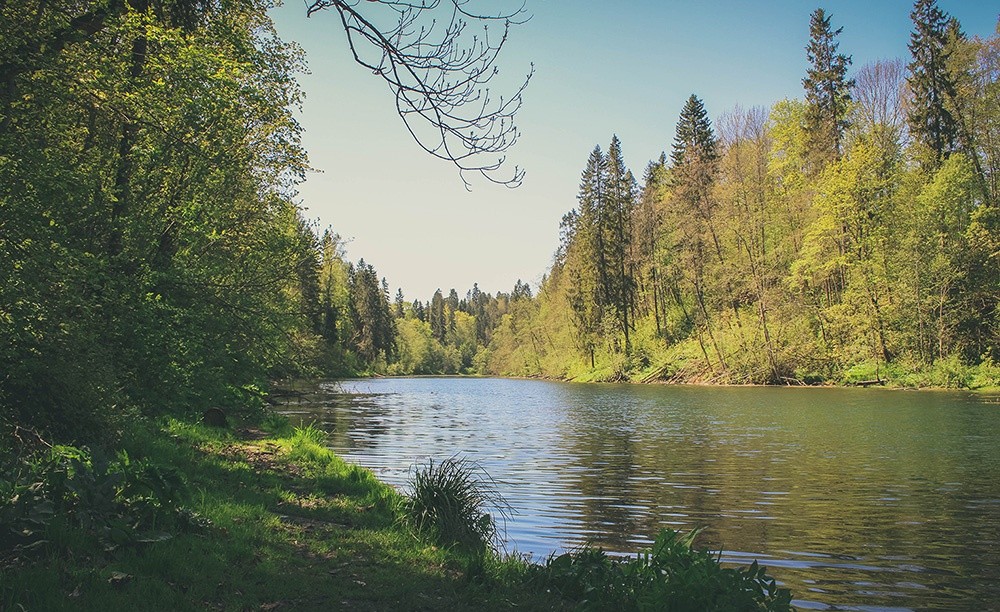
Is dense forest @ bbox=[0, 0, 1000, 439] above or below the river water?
above

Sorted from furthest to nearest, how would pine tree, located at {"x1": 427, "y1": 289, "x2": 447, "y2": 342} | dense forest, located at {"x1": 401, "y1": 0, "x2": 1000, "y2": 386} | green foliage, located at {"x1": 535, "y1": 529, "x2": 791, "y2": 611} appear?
pine tree, located at {"x1": 427, "y1": 289, "x2": 447, "y2": 342} < dense forest, located at {"x1": 401, "y1": 0, "x2": 1000, "y2": 386} < green foliage, located at {"x1": 535, "y1": 529, "x2": 791, "y2": 611}

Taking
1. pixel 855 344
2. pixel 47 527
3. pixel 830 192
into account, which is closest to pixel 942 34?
pixel 830 192

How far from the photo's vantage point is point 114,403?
788 centimetres

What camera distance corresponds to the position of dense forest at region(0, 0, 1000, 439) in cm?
700

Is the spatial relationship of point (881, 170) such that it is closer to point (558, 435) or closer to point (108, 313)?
point (558, 435)

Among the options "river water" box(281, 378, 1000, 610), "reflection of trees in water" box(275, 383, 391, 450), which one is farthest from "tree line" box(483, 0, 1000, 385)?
"reflection of trees in water" box(275, 383, 391, 450)

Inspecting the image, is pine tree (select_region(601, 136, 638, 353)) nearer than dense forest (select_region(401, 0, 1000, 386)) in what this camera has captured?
No

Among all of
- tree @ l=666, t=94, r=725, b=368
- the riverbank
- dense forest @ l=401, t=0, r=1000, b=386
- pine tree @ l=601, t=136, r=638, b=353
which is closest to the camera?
the riverbank

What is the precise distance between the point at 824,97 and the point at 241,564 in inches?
1915

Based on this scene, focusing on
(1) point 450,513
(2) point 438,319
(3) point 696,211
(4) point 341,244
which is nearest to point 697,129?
(3) point 696,211

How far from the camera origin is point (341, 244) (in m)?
66.3

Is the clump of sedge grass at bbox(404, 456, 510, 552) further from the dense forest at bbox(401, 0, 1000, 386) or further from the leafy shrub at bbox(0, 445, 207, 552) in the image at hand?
the dense forest at bbox(401, 0, 1000, 386)

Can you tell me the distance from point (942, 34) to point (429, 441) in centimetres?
4085

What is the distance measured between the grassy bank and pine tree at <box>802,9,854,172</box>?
43.5 m
